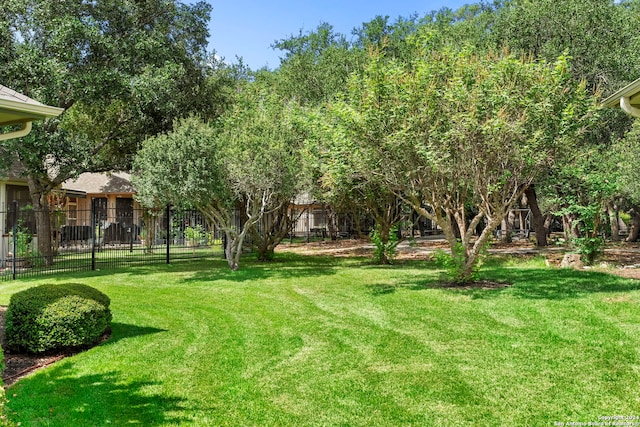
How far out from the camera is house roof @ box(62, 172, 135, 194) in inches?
1039

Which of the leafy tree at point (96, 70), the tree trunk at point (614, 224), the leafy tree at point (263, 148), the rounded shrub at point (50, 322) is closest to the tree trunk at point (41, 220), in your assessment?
the leafy tree at point (96, 70)

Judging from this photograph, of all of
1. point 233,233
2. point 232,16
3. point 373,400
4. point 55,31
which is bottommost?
point 373,400

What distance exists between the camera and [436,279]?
11.9 metres

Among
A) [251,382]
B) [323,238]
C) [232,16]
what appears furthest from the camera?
[323,238]

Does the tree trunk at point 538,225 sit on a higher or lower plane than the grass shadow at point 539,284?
higher

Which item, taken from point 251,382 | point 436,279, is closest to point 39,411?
point 251,382

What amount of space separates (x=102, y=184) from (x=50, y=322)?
23.4m

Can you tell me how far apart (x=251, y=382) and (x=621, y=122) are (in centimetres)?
1813

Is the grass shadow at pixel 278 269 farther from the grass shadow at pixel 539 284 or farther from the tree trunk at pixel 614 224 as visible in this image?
the tree trunk at pixel 614 224

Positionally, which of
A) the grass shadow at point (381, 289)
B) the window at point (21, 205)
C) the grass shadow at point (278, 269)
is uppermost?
the window at point (21, 205)

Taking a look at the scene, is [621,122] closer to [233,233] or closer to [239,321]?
[233,233]

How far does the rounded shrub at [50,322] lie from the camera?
578 centimetres

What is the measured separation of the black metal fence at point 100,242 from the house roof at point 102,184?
1373mm

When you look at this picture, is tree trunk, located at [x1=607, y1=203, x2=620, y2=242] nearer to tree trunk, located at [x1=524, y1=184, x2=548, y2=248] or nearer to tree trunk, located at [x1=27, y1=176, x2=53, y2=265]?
tree trunk, located at [x1=524, y1=184, x2=548, y2=248]
